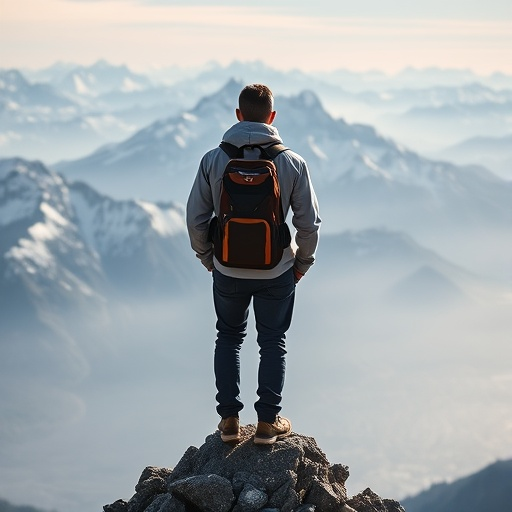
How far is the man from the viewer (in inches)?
498

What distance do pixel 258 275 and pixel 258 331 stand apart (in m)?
1.23

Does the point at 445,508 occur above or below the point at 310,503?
above

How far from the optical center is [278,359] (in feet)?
45.6

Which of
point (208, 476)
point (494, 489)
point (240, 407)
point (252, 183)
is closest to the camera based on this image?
point (252, 183)

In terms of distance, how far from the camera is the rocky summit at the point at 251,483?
13117mm

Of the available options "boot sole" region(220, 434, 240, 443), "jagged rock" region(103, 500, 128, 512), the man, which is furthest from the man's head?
"jagged rock" region(103, 500, 128, 512)

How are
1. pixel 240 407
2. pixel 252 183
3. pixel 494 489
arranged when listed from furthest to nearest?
pixel 494 489
pixel 240 407
pixel 252 183

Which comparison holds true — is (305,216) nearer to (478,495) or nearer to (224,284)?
(224,284)

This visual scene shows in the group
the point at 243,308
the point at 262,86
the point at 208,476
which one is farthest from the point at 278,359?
the point at 262,86

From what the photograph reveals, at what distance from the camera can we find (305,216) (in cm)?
1274

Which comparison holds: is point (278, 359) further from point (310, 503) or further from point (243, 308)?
point (310, 503)

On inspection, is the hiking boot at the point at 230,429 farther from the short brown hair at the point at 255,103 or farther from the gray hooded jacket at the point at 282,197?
the short brown hair at the point at 255,103

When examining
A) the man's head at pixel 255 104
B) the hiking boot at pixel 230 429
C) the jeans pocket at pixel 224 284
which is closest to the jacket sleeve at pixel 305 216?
the man's head at pixel 255 104

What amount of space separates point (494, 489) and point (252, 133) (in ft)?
572
